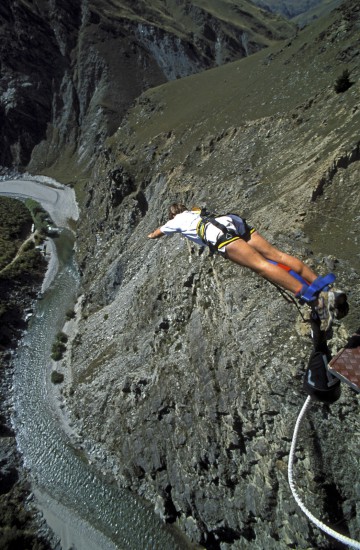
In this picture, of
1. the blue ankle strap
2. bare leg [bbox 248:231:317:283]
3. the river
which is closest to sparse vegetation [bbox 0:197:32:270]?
the river

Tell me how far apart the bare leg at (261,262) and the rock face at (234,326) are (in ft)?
22.7

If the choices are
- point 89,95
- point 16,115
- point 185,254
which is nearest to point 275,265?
point 185,254

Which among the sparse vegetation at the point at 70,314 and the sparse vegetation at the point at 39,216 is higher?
the sparse vegetation at the point at 39,216

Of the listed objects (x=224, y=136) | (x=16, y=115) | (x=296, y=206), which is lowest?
(x=296, y=206)

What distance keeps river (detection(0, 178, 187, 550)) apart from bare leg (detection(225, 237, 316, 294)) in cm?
2191

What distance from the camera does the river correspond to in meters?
25.6

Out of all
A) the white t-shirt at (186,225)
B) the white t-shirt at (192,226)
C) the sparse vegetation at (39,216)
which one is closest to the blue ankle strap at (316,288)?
the white t-shirt at (192,226)

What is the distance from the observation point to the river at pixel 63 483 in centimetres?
2558

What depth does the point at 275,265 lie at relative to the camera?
8.80 m

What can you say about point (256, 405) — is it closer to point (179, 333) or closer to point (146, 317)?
point (179, 333)

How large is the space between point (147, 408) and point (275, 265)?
19.7 meters

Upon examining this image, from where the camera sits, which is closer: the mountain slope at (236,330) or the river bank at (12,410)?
the mountain slope at (236,330)

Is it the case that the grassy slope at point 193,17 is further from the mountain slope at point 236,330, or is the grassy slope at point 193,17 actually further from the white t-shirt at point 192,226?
the white t-shirt at point 192,226

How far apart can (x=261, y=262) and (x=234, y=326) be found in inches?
451
